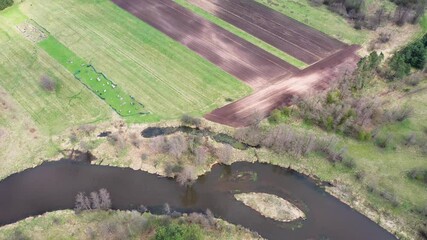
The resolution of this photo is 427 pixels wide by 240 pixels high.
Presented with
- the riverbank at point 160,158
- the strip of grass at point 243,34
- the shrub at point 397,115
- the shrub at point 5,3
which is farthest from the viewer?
the shrub at point 5,3

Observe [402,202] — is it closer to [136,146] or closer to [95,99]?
[136,146]

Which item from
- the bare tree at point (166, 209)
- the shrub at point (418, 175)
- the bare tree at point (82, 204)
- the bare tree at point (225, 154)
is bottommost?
the bare tree at point (82, 204)

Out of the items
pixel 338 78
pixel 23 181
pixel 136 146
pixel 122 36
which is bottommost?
pixel 23 181

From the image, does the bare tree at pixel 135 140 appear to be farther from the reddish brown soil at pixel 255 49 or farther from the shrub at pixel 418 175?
the shrub at pixel 418 175

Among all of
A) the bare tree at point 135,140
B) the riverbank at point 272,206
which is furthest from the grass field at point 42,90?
the riverbank at point 272,206

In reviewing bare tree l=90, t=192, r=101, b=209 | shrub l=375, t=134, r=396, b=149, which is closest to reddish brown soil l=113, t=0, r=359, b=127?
shrub l=375, t=134, r=396, b=149

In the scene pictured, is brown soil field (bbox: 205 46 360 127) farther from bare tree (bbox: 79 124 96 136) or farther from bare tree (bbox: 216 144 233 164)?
bare tree (bbox: 79 124 96 136)

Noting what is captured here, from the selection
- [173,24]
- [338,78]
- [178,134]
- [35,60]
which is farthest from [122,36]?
[338,78]
